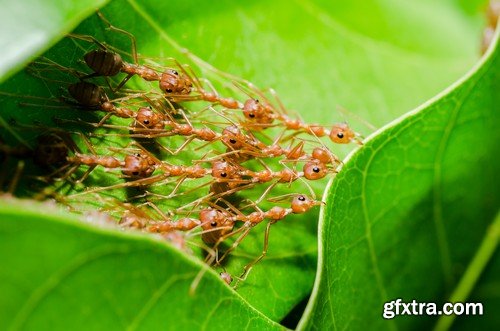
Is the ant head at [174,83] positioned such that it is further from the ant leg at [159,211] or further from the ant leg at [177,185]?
the ant leg at [159,211]

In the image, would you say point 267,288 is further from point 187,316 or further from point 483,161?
point 483,161

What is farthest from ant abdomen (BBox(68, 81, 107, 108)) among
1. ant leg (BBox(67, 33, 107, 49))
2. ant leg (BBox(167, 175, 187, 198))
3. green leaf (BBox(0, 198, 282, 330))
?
green leaf (BBox(0, 198, 282, 330))

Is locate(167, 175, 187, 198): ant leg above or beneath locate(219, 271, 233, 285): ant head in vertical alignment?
above

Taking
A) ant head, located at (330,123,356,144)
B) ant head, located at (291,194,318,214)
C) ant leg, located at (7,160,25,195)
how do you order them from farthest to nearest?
ant head, located at (330,123,356,144)
ant head, located at (291,194,318,214)
ant leg, located at (7,160,25,195)

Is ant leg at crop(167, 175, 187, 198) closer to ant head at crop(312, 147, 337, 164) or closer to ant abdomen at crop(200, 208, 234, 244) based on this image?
ant abdomen at crop(200, 208, 234, 244)

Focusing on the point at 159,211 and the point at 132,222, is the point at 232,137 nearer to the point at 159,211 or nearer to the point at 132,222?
the point at 159,211

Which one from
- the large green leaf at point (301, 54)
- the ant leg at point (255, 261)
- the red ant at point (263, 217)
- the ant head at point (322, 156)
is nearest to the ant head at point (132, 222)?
the large green leaf at point (301, 54)

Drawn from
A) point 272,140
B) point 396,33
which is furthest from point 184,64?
point 396,33
